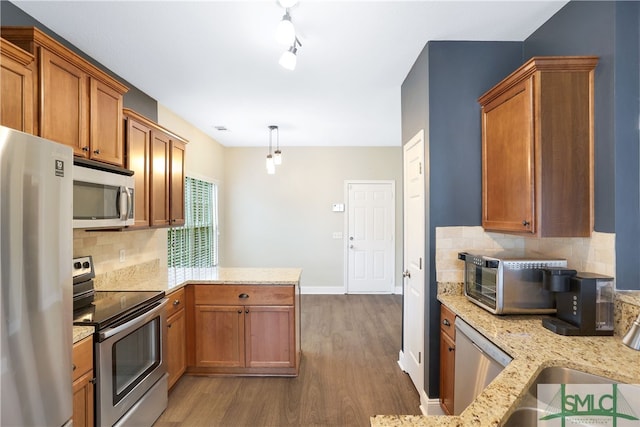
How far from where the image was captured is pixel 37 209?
1.26 metres

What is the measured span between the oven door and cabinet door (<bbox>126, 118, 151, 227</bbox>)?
2.55 ft

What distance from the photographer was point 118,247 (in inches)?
114

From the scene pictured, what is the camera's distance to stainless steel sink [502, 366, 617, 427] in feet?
4.22

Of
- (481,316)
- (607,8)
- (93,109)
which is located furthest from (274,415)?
(607,8)

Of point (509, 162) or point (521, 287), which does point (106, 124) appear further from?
point (521, 287)

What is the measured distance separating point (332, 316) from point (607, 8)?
4.12m

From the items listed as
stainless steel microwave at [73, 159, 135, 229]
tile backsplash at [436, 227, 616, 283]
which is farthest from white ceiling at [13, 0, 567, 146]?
tile backsplash at [436, 227, 616, 283]

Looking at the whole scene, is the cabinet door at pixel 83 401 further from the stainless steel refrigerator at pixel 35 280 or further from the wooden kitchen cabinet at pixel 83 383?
the stainless steel refrigerator at pixel 35 280

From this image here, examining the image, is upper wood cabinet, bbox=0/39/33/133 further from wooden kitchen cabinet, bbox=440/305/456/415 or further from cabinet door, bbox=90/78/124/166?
wooden kitchen cabinet, bbox=440/305/456/415

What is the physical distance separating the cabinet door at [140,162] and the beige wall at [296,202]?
3.07 metres

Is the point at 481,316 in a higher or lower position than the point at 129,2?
lower

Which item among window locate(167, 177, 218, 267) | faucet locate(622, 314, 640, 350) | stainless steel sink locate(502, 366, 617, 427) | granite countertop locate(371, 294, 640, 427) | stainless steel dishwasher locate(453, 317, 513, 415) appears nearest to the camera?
granite countertop locate(371, 294, 640, 427)

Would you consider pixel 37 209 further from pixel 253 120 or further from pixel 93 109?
pixel 253 120

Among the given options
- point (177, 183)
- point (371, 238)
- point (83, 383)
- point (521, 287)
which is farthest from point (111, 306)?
point (371, 238)
